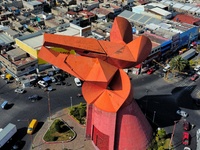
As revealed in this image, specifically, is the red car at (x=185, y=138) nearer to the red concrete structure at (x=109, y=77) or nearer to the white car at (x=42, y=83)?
the red concrete structure at (x=109, y=77)

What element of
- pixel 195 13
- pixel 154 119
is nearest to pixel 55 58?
pixel 154 119

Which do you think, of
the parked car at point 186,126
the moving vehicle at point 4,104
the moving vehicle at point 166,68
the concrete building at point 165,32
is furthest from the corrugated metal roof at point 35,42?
the parked car at point 186,126

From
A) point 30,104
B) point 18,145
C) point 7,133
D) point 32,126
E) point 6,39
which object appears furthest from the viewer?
point 6,39

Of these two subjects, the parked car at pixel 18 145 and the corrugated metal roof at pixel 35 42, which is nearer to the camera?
the parked car at pixel 18 145

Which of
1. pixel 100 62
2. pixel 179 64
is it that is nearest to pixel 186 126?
pixel 179 64

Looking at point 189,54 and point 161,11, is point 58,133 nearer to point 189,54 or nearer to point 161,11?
point 189,54

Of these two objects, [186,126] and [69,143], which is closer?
[69,143]

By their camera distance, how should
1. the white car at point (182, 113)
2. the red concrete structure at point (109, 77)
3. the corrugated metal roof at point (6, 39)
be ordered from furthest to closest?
the corrugated metal roof at point (6, 39) → the white car at point (182, 113) → the red concrete structure at point (109, 77)
